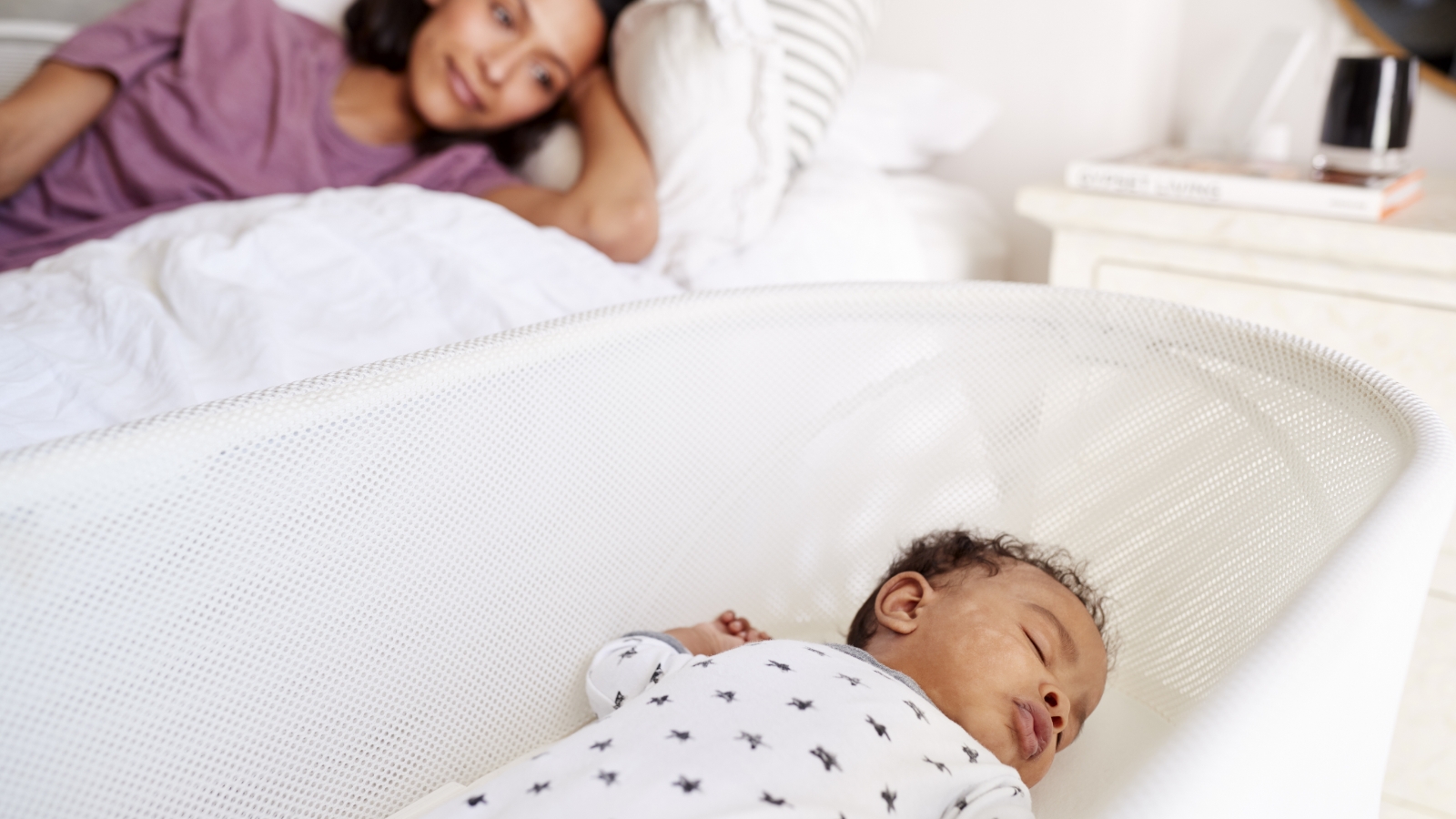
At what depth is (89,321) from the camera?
690mm

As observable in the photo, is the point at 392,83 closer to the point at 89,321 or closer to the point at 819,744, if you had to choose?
the point at 89,321

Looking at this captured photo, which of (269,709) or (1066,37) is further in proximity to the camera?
(1066,37)

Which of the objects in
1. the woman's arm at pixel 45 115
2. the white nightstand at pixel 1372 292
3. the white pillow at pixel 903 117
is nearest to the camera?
the white nightstand at pixel 1372 292

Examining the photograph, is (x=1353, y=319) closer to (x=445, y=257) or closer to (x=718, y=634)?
(x=718, y=634)

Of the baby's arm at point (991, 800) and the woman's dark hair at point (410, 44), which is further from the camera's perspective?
the woman's dark hair at point (410, 44)

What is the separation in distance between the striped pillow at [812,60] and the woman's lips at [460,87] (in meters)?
0.38

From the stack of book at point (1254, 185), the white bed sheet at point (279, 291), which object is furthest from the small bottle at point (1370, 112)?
the white bed sheet at point (279, 291)

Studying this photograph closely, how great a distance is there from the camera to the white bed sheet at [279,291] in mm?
627

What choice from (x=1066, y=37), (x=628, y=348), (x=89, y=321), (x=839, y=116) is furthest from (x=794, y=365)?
(x=1066, y=37)

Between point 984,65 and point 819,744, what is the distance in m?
1.14

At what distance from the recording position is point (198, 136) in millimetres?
1104

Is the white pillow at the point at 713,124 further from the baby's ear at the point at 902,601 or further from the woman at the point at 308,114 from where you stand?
the baby's ear at the point at 902,601

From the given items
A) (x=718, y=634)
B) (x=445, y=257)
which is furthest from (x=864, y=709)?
(x=445, y=257)

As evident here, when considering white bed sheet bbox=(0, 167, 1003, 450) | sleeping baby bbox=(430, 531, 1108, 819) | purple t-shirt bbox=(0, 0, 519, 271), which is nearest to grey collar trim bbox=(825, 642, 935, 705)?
sleeping baby bbox=(430, 531, 1108, 819)
